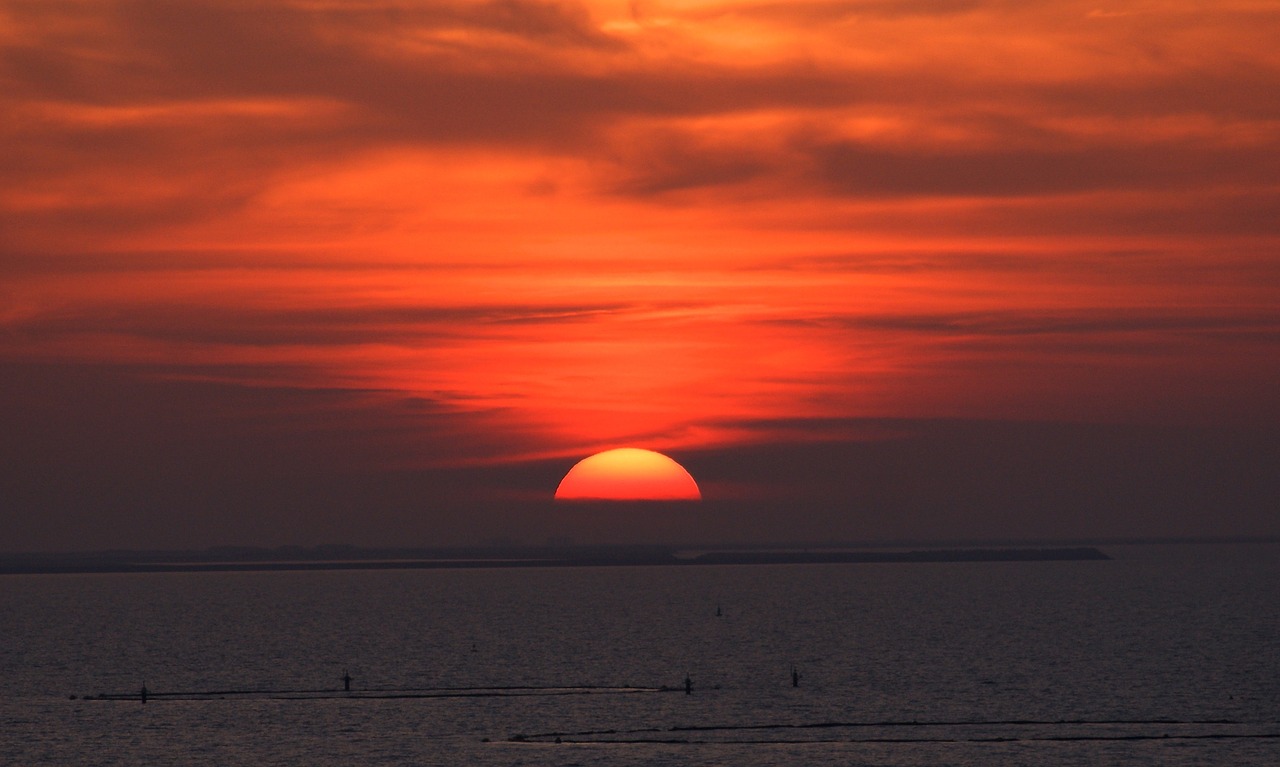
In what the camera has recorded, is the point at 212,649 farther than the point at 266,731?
Yes

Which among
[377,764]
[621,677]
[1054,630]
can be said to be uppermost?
[1054,630]

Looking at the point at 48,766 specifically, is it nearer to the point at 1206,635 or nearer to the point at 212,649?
the point at 212,649

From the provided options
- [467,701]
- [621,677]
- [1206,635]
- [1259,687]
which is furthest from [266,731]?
[1206,635]

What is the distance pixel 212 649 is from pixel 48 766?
296 feet

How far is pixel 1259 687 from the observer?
11362 cm

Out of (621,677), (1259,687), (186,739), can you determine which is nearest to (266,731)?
(186,739)

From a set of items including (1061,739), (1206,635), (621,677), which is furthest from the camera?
(1206,635)

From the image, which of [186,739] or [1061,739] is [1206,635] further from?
[186,739]

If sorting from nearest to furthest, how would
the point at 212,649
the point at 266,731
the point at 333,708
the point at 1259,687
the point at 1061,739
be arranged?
the point at 1061,739 → the point at 266,731 → the point at 333,708 → the point at 1259,687 → the point at 212,649

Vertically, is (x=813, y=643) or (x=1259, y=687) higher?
(x=813, y=643)

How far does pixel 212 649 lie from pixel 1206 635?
11076 cm

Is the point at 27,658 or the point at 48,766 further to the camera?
the point at 27,658

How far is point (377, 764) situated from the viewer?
7562cm

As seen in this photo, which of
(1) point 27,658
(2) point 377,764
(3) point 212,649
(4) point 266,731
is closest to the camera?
(2) point 377,764
